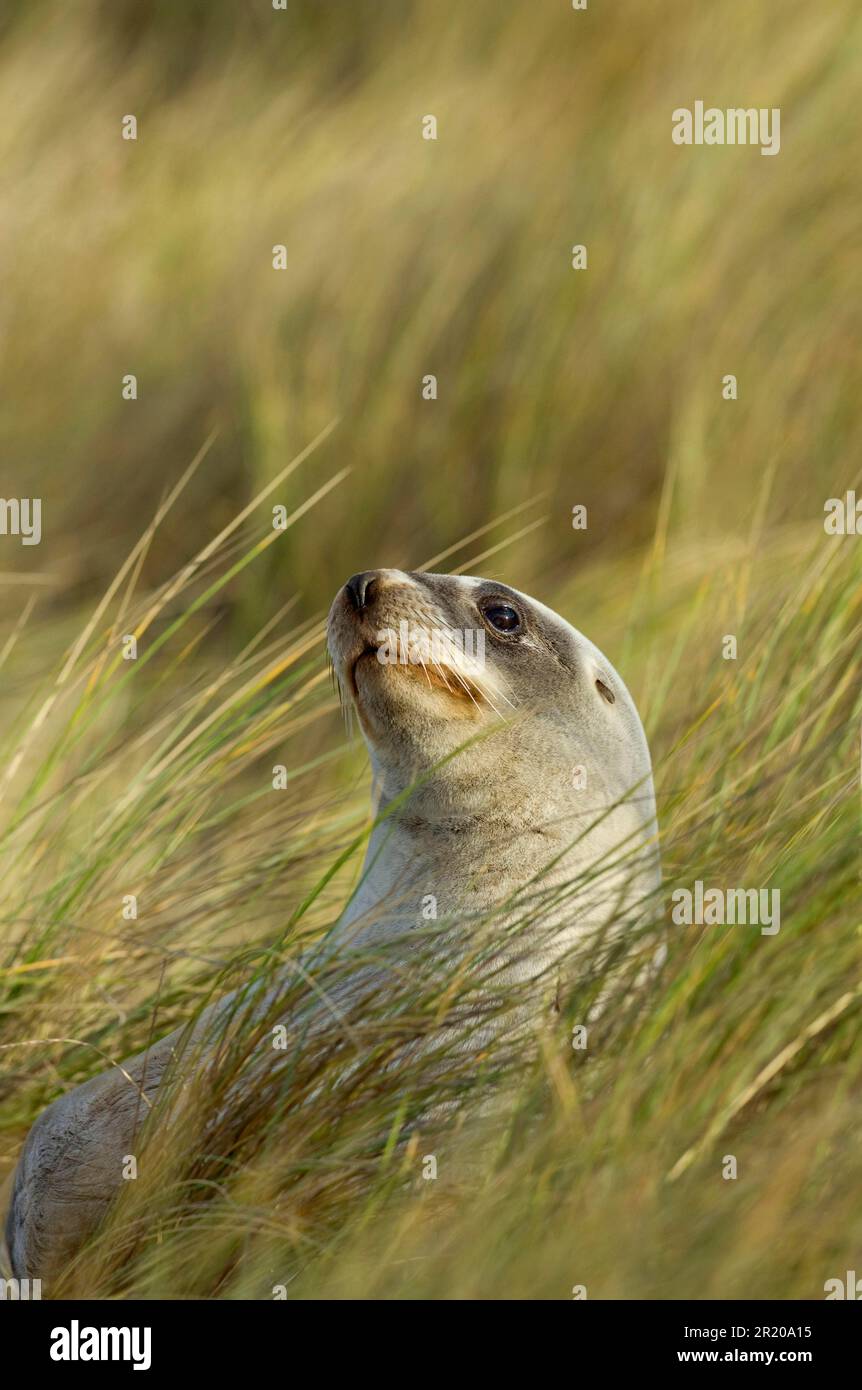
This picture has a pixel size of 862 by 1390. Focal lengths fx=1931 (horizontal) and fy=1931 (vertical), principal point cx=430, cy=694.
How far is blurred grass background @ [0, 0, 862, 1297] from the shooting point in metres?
3.21

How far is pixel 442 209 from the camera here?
667 cm

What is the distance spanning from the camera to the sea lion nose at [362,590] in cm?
336

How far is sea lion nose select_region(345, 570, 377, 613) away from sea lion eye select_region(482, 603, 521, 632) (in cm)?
26

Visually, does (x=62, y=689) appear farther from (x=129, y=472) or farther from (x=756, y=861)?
(x=129, y=472)

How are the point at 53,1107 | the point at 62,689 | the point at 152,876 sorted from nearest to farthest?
the point at 53,1107 → the point at 152,876 → the point at 62,689

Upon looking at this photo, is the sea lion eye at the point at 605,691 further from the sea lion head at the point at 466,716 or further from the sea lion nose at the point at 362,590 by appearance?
the sea lion nose at the point at 362,590

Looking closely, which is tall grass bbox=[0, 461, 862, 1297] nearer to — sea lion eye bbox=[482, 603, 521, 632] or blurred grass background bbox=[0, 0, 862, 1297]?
blurred grass background bbox=[0, 0, 862, 1297]

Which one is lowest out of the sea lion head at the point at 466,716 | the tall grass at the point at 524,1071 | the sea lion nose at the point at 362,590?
the tall grass at the point at 524,1071

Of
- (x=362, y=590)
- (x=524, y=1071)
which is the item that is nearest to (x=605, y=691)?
(x=362, y=590)

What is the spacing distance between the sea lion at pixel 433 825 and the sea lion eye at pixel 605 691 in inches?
6.5

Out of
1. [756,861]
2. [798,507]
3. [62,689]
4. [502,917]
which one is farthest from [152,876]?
[798,507]

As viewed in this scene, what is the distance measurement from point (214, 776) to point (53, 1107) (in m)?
0.82

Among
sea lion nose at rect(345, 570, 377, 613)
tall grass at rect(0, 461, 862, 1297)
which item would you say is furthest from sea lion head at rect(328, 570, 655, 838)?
tall grass at rect(0, 461, 862, 1297)

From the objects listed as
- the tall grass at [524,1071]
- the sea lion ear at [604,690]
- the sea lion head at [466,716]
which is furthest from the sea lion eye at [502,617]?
the tall grass at [524,1071]
